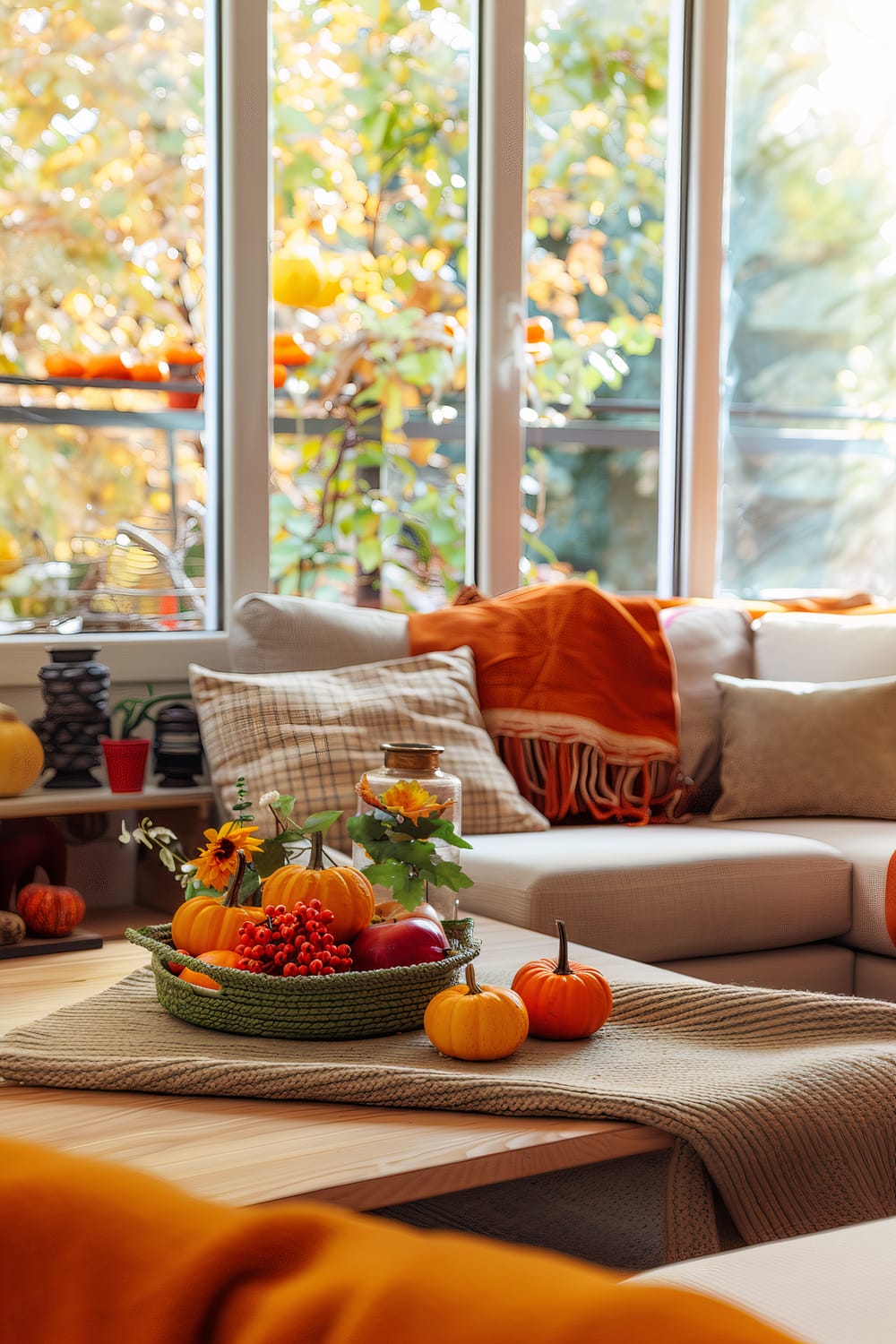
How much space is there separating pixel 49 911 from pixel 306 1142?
1179 mm

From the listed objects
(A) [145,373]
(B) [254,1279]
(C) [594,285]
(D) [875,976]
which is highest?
(C) [594,285]

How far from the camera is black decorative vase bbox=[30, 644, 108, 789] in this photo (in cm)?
265

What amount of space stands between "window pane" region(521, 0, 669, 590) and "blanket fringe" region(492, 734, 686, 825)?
0.86 metres

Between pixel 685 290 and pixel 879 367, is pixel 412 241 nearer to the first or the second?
pixel 685 290

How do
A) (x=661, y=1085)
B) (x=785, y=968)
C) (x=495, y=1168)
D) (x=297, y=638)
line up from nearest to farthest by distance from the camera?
(x=495, y=1168)
(x=661, y=1085)
(x=785, y=968)
(x=297, y=638)

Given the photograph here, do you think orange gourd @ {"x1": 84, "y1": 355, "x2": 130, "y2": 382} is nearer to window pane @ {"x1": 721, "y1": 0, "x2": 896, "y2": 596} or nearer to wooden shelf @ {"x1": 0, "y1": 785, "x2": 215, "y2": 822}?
wooden shelf @ {"x1": 0, "y1": 785, "x2": 215, "y2": 822}

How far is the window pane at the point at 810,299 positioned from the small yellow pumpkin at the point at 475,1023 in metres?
2.78

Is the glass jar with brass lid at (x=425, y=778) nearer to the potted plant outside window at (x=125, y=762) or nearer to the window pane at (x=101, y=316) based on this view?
the potted plant outside window at (x=125, y=762)

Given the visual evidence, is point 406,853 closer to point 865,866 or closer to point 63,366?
point 865,866

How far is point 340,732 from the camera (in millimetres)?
2613

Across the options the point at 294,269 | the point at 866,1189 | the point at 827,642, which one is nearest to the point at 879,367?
the point at 827,642

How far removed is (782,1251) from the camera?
917mm

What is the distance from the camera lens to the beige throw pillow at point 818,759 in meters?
2.99

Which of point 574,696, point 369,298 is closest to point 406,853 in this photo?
point 574,696
